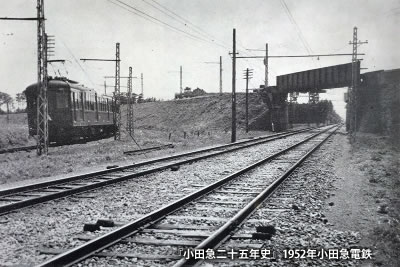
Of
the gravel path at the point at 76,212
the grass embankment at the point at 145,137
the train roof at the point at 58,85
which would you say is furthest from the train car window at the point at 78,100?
the gravel path at the point at 76,212

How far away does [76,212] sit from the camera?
7.35 meters

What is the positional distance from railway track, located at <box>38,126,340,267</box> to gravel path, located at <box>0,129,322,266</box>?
0.48 meters

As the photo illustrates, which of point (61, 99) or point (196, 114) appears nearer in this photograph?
point (61, 99)

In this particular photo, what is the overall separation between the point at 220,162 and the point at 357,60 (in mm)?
28387

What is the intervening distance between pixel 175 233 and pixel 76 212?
8.10ft

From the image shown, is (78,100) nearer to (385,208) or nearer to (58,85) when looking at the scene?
(58,85)

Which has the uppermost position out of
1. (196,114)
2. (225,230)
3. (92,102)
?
(92,102)

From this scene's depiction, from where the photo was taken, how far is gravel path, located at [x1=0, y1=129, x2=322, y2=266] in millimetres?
5348

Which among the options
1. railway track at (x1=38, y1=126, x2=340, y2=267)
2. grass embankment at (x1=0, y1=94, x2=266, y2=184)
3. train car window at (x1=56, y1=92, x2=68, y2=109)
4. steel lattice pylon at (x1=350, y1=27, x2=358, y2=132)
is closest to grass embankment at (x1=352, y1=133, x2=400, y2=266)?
railway track at (x1=38, y1=126, x2=340, y2=267)

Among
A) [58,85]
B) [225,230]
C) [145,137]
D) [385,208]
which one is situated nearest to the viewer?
[225,230]

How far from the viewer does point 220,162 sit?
15.7 meters

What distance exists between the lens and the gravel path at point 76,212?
535 centimetres

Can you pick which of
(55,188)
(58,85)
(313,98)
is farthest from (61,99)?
(313,98)

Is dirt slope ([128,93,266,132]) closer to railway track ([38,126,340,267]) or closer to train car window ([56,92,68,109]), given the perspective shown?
train car window ([56,92,68,109])
